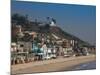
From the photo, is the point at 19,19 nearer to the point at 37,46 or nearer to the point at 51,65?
the point at 37,46

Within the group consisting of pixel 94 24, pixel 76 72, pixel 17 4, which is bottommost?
pixel 76 72

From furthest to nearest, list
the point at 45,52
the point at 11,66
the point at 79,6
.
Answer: the point at 79,6, the point at 45,52, the point at 11,66

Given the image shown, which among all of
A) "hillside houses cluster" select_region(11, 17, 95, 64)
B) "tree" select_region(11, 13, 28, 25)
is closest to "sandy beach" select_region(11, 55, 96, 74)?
"hillside houses cluster" select_region(11, 17, 95, 64)

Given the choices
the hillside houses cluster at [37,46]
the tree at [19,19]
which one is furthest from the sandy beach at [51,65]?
the tree at [19,19]

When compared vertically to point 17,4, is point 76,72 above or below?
below

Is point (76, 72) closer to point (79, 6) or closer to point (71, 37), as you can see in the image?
point (71, 37)

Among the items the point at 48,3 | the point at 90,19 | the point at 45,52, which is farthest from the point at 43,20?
the point at 90,19

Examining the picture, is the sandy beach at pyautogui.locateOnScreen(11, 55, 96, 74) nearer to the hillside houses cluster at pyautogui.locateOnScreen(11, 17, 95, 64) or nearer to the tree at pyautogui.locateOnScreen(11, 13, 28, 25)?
the hillside houses cluster at pyautogui.locateOnScreen(11, 17, 95, 64)
